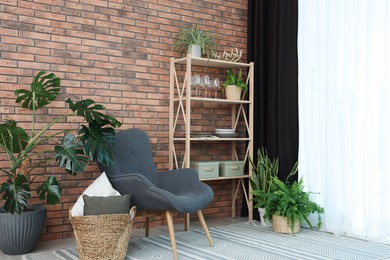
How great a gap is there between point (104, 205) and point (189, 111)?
142 cm

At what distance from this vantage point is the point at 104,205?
122 inches

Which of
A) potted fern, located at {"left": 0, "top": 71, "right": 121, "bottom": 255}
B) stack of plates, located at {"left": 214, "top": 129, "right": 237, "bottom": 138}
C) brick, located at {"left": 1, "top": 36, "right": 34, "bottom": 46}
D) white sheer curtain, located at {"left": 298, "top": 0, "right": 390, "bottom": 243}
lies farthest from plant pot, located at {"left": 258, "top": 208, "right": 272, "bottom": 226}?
brick, located at {"left": 1, "top": 36, "right": 34, "bottom": 46}

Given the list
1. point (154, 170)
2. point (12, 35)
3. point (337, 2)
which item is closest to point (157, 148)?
point (154, 170)

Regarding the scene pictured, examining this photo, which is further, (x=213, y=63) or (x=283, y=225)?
(x=213, y=63)

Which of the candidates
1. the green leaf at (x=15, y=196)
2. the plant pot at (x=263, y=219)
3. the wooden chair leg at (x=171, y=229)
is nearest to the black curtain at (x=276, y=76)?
the plant pot at (x=263, y=219)

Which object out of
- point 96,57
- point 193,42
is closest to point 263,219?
point 193,42

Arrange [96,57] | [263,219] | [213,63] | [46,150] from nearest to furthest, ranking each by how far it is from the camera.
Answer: [46,150], [96,57], [263,219], [213,63]

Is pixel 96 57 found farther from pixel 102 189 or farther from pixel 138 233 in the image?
pixel 138 233

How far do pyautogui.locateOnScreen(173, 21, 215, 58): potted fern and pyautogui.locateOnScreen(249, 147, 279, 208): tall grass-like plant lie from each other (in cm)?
119

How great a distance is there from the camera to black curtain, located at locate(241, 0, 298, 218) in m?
4.46

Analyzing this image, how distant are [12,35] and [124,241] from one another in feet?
6.20

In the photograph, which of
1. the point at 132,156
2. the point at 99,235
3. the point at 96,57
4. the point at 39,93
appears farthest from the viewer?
the point at 96,57

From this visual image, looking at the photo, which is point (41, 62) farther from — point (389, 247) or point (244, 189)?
point (389, 247)

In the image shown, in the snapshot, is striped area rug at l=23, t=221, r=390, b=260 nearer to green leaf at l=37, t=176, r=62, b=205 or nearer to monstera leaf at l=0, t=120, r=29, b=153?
green leaf at l=37, t=176, r=62, b=205
